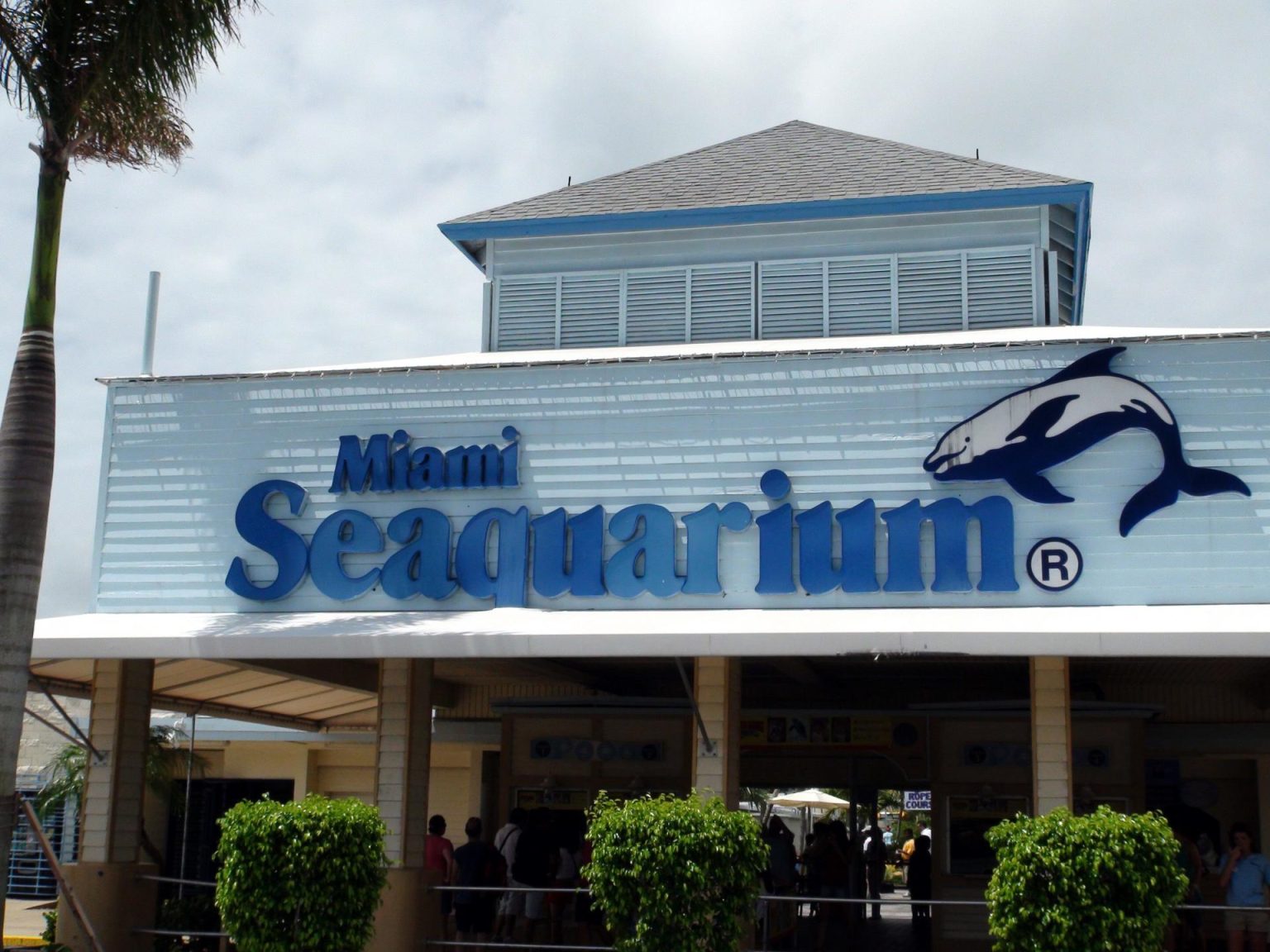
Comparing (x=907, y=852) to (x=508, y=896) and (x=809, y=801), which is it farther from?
(x=508, y=896)

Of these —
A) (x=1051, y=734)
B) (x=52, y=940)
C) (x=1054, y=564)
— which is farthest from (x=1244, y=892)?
(x=52, y=940)

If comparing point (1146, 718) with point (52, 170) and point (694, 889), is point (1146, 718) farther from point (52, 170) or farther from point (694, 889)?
point (52, 170)

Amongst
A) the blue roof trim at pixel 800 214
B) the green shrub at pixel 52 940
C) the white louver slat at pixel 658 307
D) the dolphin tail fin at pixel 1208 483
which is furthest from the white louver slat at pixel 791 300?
the green shrub at pixel 52 940

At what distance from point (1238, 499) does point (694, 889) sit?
5650 millimetres

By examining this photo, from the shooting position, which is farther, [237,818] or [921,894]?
[921,894]

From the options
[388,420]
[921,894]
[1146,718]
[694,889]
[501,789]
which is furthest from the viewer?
[921,894]

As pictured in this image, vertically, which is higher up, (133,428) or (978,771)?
(133,428)

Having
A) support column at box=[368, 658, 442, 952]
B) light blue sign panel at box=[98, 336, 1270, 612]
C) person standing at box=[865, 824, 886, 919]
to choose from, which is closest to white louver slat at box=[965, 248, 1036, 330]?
light blue sign panel at box=[98, 336, 1270, 612]

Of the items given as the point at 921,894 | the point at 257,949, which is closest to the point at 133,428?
the point at 257,949

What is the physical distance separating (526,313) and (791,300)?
3329 millimetres

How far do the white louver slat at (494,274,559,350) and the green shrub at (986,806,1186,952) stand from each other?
9.41 metres

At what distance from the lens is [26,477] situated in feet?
38.9

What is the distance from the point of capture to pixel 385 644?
12.5m

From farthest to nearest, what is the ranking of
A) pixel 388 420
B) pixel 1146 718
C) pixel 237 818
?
1. pixel 1146 718
2. pixel 388 420
3. pixel 237 818
